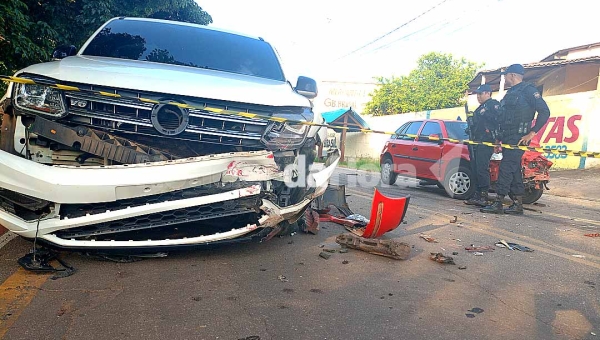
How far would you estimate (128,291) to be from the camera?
9.37 feet

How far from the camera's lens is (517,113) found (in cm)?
656

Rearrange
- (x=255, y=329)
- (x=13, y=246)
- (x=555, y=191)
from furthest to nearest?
(x=555, y=191) → (x=13, y=246) → (x=255, y=329)

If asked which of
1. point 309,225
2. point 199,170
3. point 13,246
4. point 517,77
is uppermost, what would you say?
point 517,77

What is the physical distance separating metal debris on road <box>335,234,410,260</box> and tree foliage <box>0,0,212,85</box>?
214 inches

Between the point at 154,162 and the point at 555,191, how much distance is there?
10464 millimetres

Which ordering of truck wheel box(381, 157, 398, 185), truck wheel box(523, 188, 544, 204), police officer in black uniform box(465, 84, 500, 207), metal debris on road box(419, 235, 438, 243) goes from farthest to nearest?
truck wheel box(381, 157, 398, 185) → truck wheel box(523, 188, 544, 204) → police officer in black uniform box(465, 84, 500, 207) → metal debris on road box(419, 235, 438, 243)

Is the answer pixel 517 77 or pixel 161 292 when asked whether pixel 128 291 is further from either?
pixel 517 77

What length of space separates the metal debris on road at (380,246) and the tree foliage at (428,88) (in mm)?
24738

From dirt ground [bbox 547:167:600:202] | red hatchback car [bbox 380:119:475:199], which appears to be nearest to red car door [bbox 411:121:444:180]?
red hatchback car [bbox 380:119:475:199]

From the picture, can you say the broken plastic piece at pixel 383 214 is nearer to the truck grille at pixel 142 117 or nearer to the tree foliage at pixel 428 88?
the truck grille at pixel 142 117

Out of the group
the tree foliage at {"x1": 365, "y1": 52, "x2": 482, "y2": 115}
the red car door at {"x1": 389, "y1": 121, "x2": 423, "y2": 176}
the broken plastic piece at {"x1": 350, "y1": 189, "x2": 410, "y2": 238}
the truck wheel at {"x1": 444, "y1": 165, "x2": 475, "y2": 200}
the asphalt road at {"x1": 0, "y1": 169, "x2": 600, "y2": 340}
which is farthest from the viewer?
the tree foliage at {"x1": 365, "y1": 52, "x2": 482, "y2": 115}

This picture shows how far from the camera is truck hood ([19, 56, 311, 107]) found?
321 centimetres

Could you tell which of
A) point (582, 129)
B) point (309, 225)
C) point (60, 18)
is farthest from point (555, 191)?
point (60, 18)

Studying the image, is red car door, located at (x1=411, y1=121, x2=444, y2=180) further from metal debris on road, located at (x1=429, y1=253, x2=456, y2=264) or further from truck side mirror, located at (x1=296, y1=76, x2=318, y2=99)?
metal debris on road, located at (x1=429, y1=253, x2=456, y2=264)
